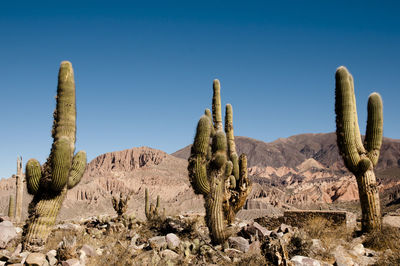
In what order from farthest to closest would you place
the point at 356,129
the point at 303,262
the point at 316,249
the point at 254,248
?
the point at 356,129 → the point at 254,248 → the point at 316,249 → the point at 303,262

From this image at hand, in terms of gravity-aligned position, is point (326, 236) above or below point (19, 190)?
below

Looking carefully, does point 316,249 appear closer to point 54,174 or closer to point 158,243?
point 158,243

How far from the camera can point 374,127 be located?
11336 millimetres

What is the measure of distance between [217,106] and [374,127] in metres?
5.31

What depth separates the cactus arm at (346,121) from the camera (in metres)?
10.7

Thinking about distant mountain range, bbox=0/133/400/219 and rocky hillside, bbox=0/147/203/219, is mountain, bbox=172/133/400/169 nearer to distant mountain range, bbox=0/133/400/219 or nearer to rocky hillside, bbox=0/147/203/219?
distant mountain range, bbox=0/133/400/219

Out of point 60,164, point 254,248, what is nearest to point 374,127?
point 254,248

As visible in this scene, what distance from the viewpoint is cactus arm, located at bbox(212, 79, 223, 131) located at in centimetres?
1348

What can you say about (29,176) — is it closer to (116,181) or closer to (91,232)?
(91,232)

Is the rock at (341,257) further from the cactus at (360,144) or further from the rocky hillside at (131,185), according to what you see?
the rocky hillside at (131,185)

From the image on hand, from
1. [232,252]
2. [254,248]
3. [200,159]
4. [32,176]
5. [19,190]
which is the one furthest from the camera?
[19,190]

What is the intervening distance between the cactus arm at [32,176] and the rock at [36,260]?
172 centimetres

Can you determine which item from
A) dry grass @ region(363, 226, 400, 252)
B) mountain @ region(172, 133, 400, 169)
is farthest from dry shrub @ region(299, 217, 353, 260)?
mountain @ region(172, 133, 400, 169)

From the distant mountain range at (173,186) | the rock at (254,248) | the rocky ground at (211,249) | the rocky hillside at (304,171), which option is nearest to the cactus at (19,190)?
the distant mountain range at (173,186)
